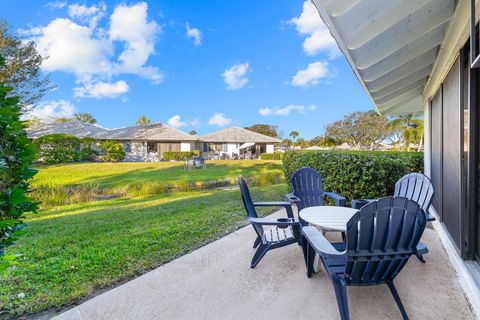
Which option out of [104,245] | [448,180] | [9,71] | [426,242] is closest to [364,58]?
[448,180]

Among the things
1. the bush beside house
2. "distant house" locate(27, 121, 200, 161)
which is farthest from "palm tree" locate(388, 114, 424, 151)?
"distant house" locate(27, 121, 200, 161)

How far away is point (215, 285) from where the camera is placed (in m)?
2.57

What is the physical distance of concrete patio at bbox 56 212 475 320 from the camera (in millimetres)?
2127

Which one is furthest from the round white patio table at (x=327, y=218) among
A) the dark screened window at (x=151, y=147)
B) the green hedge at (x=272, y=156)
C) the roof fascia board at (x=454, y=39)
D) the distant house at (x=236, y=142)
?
the dark screened window at (x=151, y=147)

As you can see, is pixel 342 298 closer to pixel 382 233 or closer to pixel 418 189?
pixel 382 233

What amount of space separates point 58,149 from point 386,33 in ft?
77.1

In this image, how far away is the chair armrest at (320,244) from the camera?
1989mm

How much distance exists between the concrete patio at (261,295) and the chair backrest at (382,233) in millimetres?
521

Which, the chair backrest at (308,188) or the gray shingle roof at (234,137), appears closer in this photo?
the chair backrest at (308,188)

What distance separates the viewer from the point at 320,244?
2.11 m

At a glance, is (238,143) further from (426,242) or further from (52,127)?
(426,242)

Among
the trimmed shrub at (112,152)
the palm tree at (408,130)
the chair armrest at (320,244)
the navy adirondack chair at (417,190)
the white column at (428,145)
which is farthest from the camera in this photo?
the palm tree at (408,130)

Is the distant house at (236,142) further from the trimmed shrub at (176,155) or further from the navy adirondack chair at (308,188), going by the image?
the navy adirondack chair at (308,188)

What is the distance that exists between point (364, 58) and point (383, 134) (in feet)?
105
